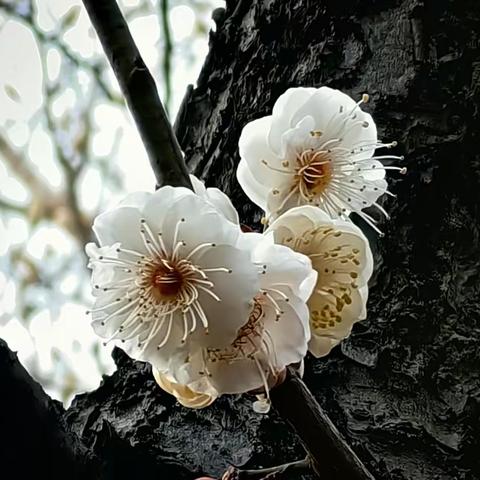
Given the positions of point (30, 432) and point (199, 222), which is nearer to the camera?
point (199, 222)

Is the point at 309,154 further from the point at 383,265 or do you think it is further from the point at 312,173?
the point at 383,265

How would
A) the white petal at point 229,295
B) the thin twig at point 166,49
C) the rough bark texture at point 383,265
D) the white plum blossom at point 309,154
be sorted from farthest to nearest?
the thin twig at point 166,49 < the rough bark texture at point 383,265 < the white plum blossom at point 309,154 < the white petal at point 229,295

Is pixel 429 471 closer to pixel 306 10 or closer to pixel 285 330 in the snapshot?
pixel 285 330

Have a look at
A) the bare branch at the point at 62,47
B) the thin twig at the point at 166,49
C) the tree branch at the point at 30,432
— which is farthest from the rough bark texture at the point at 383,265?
the bare branch at the point at 62,47

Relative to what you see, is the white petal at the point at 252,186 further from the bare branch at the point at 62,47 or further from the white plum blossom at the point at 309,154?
the bare branch at the point at 62,47

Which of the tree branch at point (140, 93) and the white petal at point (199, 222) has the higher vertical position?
the tree branch at point (140, 93)

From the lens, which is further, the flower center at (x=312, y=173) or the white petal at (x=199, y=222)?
the flower center at (x=312, y=173)

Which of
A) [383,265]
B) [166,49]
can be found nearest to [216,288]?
[383,265]
